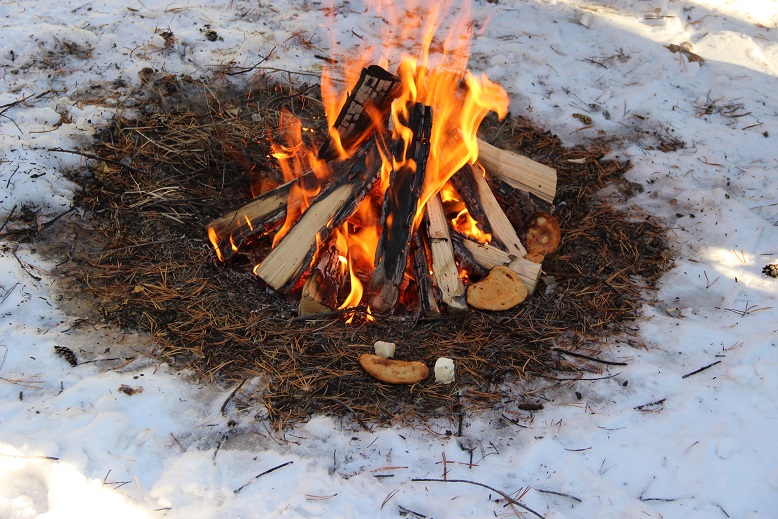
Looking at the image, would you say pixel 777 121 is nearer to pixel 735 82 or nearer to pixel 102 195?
pixel 735 82

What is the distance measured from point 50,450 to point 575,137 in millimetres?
3937

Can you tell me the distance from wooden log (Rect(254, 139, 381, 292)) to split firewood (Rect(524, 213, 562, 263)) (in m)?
1.08

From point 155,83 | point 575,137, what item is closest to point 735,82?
A: point 575,137

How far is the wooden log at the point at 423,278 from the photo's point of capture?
3.17m

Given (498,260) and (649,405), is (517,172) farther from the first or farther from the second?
(649,405)

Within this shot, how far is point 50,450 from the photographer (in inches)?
91.6

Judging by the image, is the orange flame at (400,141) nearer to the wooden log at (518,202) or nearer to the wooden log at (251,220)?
the wooden log at (251,220)

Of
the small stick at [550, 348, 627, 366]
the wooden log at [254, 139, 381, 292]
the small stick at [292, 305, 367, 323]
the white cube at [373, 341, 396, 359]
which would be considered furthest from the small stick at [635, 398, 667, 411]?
the wooden log at [254, 139, 381, 292]

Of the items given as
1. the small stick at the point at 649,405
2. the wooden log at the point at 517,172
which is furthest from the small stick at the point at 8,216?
the small stick at the point at 649,405

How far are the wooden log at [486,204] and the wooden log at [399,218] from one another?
0.39m

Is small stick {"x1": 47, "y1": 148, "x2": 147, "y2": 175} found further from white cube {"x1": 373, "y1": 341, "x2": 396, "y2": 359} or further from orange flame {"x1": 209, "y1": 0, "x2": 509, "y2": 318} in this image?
white cube {"x1": 373, "y1": 341, "x2": 396, "y2": 359}

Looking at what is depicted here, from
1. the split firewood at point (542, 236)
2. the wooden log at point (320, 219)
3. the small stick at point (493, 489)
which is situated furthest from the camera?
the split firewood at point (542, 236)

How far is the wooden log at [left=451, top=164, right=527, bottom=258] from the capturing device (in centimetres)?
350

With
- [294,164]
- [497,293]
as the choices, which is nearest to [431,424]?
[497,293]
